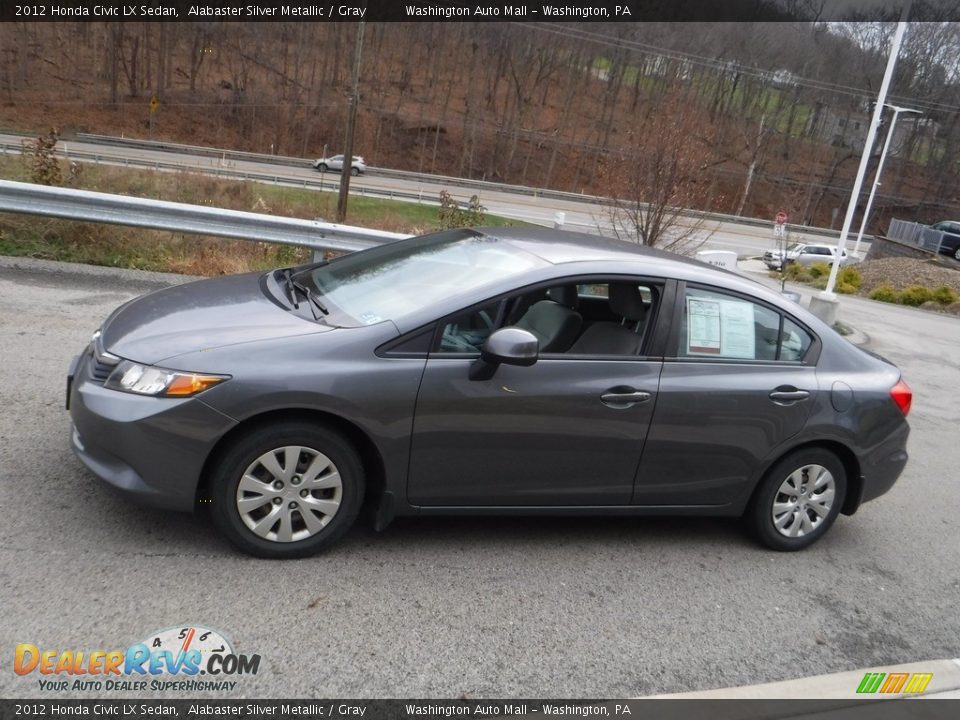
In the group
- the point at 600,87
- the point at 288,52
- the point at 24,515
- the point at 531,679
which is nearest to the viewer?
the point at 531,679

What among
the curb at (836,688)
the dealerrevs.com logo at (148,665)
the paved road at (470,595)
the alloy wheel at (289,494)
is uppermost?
the alloy wheel at (289,494)

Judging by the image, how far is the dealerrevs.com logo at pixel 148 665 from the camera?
9.36 ft

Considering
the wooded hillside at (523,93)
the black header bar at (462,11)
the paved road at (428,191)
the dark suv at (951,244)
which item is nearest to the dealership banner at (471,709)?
the paved road at (428,191)

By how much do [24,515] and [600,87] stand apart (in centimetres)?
7356

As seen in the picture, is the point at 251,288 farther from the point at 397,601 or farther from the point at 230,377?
the point at 397,601

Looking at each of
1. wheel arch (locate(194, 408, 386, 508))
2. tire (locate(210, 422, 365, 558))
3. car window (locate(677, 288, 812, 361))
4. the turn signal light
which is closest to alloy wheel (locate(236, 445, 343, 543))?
tire (locate(210, 422, 365, 558))

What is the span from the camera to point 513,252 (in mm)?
4566

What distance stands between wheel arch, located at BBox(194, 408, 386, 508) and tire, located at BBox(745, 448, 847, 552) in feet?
7.23

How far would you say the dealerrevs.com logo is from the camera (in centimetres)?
285

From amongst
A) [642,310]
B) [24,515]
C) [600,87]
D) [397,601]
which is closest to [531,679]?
[397,601]

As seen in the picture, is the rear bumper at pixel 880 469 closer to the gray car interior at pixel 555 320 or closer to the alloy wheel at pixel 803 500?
the alloy wheel at pixel 803 500

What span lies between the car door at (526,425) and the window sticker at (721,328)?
25cm

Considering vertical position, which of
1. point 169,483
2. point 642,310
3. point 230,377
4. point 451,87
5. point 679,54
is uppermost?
point 679,54

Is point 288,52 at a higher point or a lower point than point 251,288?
higher
